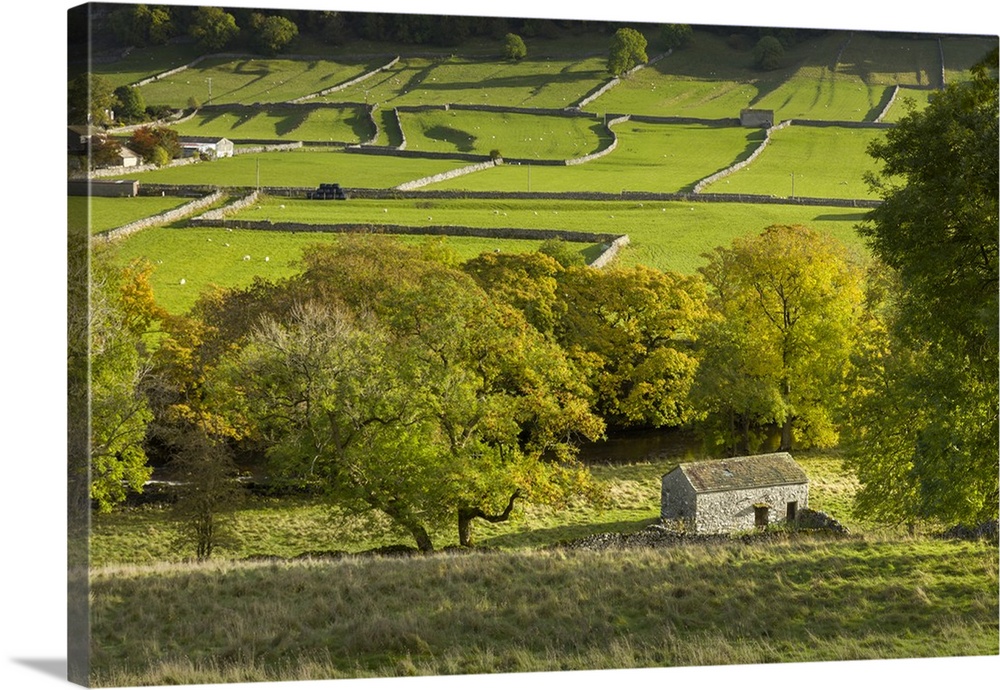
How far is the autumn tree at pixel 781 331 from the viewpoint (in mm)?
15594

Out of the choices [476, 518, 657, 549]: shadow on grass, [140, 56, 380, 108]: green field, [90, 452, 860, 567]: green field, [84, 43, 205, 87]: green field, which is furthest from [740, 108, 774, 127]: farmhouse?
[84, 43, 205, 87]: green field

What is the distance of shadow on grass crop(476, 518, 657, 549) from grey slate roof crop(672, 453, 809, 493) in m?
0.78

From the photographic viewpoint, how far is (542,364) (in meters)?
14.8

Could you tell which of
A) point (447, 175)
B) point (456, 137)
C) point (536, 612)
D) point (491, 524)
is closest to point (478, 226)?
point (447, 175)

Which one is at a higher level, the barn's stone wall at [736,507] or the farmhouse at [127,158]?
the farmhouse at [127,158]

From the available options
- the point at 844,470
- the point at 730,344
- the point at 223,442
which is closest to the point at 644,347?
the point at 730,344

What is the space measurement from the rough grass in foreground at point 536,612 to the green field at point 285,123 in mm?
4480

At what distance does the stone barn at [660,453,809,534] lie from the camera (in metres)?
14.7

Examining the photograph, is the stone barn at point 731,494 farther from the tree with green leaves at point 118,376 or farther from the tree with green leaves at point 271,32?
the tree with green leaves at point 271,32

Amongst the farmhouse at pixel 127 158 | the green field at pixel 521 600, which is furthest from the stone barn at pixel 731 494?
the farmhouse at pixel 127 158

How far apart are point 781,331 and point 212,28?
26.3 feet

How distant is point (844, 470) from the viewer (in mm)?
15367

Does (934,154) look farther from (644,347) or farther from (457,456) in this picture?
(457,456)

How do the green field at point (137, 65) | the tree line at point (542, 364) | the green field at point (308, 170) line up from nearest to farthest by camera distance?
the green field at point (137, 65), the tree line at point (542, 364), the green field at point (308, 170)
